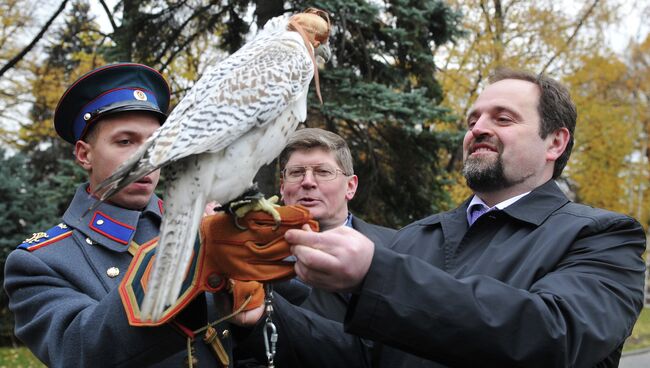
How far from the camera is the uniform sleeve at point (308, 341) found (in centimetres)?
249

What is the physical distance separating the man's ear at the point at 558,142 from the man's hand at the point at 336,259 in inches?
51.0

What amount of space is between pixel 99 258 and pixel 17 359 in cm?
900

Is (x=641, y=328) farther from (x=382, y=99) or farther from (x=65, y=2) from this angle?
(x=65, y=2)

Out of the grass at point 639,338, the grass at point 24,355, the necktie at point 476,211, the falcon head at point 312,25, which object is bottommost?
the grass at point 639,338

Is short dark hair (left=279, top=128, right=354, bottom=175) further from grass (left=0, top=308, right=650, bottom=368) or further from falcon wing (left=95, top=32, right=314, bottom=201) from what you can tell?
grass (left=0, top=308, right=650, bottom=368)

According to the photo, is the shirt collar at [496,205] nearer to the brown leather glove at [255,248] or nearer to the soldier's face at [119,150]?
the brown leather glove at [255,248]

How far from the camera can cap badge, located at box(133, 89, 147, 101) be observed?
2629 mm

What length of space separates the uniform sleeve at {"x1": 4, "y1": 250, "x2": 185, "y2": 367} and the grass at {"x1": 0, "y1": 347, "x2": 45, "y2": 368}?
8.18 m

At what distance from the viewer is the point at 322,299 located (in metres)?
3.19

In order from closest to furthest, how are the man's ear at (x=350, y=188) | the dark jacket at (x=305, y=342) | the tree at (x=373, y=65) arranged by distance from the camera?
the dark jacket at (x=305, y=342) → the man's ear at (x=350, y=188) → the tree at (x=373, y=65)

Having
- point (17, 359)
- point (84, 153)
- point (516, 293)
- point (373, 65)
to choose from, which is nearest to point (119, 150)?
point (84, 153)

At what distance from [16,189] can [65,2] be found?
4.77 meters

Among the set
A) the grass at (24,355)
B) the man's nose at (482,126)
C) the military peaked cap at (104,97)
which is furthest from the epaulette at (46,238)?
the grass at (24,355)

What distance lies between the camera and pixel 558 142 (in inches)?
102
